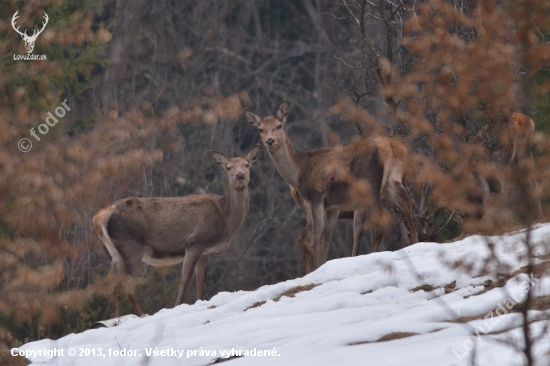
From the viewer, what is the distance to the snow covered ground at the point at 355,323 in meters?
6.10

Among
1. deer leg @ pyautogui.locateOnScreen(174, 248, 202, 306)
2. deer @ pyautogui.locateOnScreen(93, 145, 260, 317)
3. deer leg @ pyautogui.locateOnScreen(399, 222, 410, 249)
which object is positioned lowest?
deer leg @ pyautogui.locateOnScreen(399, 222, 410, 249)

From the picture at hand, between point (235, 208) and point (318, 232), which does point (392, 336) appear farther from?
point (235, 208)

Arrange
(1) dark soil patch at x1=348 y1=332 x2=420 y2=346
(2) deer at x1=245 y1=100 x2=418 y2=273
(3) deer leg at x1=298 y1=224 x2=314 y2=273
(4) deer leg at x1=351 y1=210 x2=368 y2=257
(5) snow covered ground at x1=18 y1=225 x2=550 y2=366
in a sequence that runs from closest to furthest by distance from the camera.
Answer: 1. (5) snow covered ground at x1=18 y1=225 x2=550 y2=366
2. (1) dark soil patch at x1=348 y1=332 x2=420 y2=346
3. (2) deer at x1=245 y1=100 x2=418 y2=273
4. (3) deer leg at x1=298 y1=224 x2=314 y2=273
5. (4) deer leg at x1=351 y1=210 x2=368 y2=257

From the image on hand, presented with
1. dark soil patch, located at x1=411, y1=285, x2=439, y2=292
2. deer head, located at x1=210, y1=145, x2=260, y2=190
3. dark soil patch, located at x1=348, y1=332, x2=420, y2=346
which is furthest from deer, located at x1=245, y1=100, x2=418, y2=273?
dark soil patch, located at x1=348, y1=332, x2=420, y2=346

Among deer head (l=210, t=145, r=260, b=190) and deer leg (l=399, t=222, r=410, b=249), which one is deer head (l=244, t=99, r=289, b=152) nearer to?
deer head (l=210, t=145, r=260, b=190)

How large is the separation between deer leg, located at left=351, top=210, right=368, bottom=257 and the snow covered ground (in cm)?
404

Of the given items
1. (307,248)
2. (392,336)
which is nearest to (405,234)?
(307,248)

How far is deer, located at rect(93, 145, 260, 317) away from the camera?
13.9 metres

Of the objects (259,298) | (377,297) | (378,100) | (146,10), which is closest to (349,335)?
(377,297)

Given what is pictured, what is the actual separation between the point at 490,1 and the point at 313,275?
489 cm

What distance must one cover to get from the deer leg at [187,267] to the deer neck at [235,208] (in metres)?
0.61

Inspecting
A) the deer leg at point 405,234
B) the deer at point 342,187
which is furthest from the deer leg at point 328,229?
the deer leg at point 405,234

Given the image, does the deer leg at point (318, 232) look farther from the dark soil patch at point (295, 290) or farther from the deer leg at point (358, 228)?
the dark soil patch at point (295, 290)

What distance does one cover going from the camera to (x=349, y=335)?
685 centimetres
